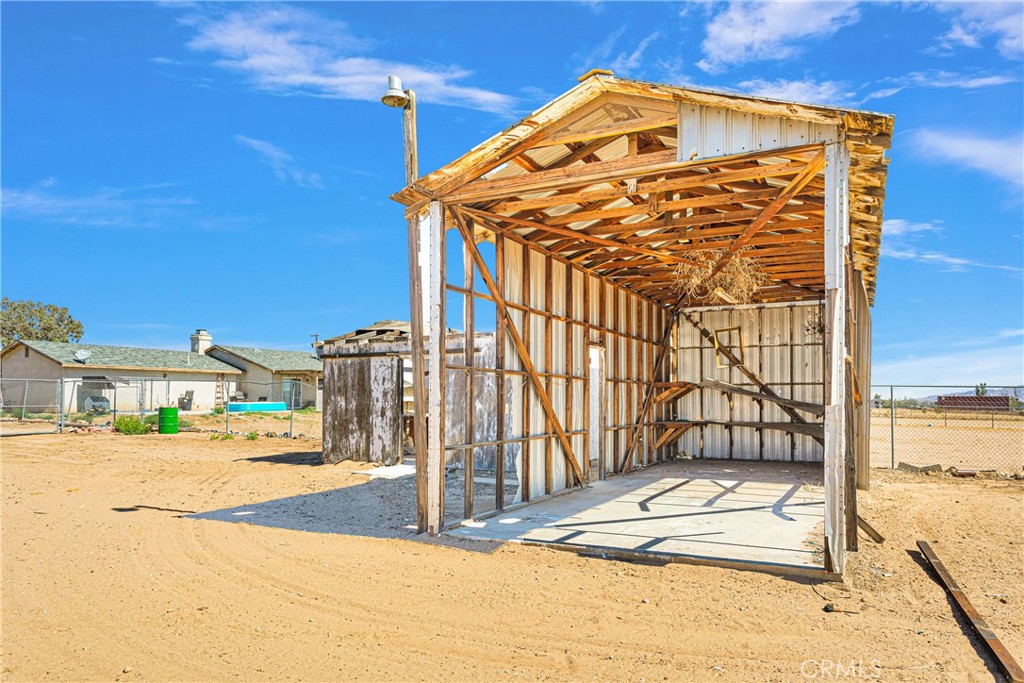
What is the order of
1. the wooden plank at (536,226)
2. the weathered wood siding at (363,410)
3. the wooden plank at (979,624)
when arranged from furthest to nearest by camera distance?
1. the weathered wood siding at (363,410)
2. the wooden plank at (536,226)
3. the wooden plank at (979,624)

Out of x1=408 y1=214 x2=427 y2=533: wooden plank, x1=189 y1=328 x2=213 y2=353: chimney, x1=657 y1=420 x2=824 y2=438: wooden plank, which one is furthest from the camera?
x1=189 y1=328 x2=213 y2=353: chimney

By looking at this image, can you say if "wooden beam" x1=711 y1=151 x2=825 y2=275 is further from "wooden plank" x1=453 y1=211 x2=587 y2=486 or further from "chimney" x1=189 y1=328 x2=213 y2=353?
"chimney" x1=189 y1=328 x2=213 y2=353

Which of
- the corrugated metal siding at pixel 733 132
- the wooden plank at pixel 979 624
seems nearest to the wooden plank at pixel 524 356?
the corrugated metal siding at pixel 733 132

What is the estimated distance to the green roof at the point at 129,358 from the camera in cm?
3281

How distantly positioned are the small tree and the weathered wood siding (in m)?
43.7

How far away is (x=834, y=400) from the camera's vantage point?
6184 mm

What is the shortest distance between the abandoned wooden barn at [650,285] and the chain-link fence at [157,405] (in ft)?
43.0

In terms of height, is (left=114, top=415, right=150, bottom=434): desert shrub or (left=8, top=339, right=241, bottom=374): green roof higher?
(left=8, top=339, right=241, bottom=374): green roof

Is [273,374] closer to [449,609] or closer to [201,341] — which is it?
[201,341]

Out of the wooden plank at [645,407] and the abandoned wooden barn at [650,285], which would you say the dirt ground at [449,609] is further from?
the wooden plank at [645,407]

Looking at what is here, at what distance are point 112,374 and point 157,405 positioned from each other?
262cm

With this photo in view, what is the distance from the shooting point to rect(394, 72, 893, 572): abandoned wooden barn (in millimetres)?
6613

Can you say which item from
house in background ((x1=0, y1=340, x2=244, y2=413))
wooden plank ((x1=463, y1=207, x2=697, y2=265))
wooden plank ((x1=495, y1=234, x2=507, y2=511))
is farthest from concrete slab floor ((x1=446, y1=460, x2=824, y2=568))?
house in background ((x1=0, y1=340, x2=244, y2=413))

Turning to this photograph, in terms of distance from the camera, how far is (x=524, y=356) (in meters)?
9.66
